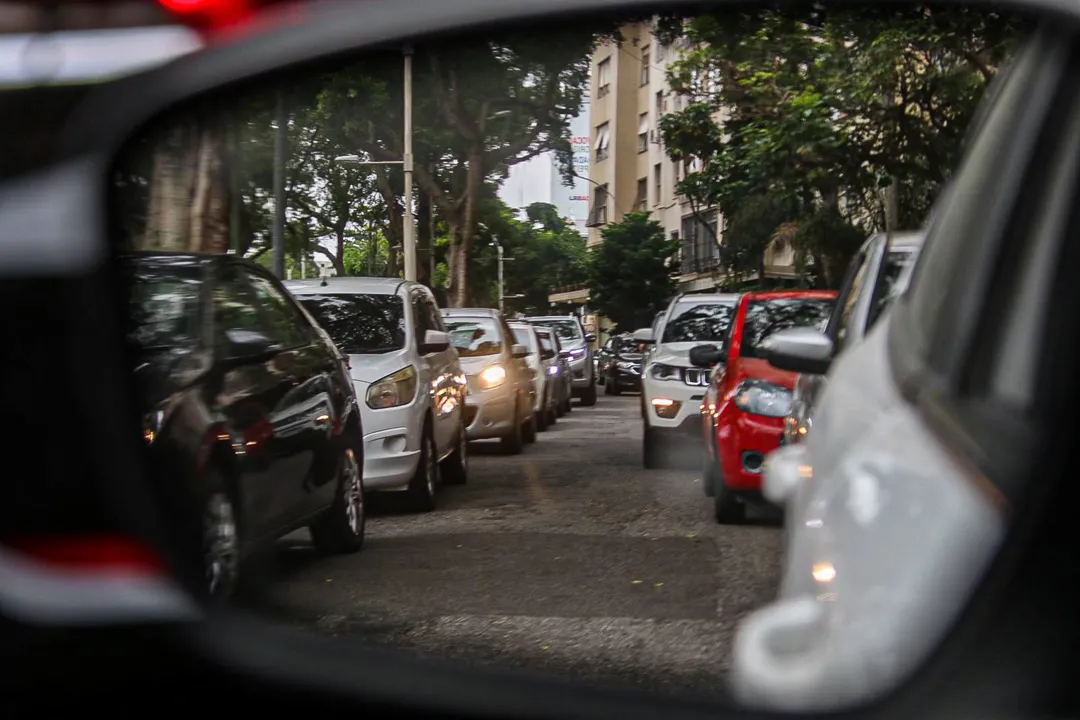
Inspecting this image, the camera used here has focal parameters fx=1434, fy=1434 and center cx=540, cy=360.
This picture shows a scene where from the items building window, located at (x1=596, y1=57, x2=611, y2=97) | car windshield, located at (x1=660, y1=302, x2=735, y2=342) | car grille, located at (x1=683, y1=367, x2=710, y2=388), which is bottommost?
car grille, located at (x1=683, y1=367, x2=710, y2=388)

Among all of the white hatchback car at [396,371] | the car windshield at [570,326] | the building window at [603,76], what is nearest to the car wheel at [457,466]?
the white hatchback car at [396,371]

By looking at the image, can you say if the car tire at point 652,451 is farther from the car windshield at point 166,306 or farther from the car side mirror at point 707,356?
the car windshield at point 166,306

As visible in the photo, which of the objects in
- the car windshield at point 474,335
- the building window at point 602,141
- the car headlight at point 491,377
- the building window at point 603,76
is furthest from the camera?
the car headlight at point 491,377

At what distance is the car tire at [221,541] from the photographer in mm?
1555

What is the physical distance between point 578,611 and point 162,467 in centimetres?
50

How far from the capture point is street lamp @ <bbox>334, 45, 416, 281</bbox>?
1478 millimetres

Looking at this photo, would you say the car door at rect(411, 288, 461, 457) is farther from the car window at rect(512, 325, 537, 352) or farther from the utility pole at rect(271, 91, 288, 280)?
the utility pole at rect(271, 91, 288, 280)

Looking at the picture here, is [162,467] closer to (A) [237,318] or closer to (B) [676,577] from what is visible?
(A) [237,318]

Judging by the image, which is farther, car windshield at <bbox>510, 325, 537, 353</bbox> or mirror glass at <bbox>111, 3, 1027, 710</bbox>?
car windshield at <bbox>510, 325, 537, 353</bbox>

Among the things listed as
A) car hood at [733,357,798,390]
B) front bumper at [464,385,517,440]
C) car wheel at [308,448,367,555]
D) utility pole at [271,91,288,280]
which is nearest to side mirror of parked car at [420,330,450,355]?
front bumper at [464,385,517,440]

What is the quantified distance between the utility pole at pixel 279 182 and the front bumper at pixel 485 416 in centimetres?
36

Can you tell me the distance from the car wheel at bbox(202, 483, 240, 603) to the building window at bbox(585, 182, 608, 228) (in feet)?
1.74

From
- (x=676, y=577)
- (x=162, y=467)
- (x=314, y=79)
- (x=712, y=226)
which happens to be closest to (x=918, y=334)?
(x=712, y=226)

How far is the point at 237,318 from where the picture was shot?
164 cm
